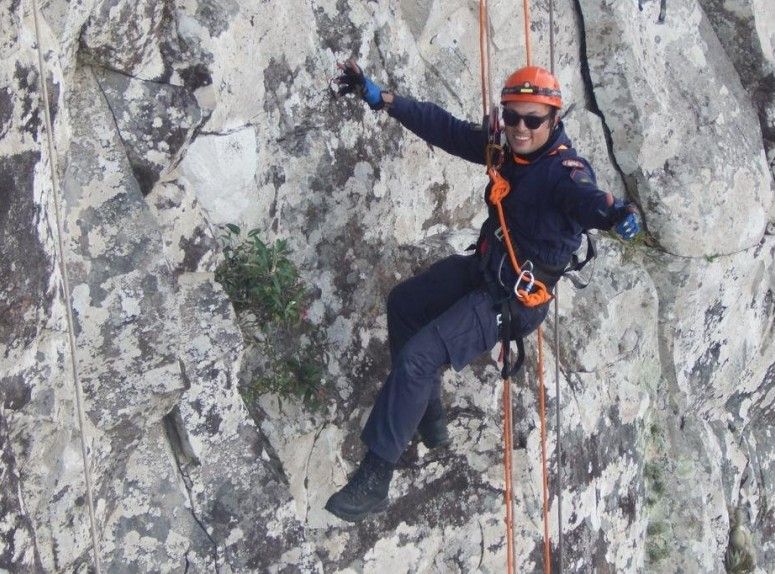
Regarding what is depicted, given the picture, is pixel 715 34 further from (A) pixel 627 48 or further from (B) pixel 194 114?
(B) pixel 194 114

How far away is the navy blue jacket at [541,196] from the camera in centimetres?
594

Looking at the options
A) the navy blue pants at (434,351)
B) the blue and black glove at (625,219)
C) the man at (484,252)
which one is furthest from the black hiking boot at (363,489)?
the blue and black glove at (625,219)

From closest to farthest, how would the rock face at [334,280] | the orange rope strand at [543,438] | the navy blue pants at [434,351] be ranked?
the rock face at [334,280]
the navy blue pants at [434,351]
the orange rope strand at [543,438]

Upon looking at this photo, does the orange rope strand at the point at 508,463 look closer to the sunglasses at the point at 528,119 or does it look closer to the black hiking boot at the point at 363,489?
the black hiking boot at the point at 363,489

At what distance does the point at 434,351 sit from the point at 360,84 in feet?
5.87

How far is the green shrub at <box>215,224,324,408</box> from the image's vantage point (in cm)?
710

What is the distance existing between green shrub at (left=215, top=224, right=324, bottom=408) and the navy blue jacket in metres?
1.43

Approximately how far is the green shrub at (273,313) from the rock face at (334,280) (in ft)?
0.39

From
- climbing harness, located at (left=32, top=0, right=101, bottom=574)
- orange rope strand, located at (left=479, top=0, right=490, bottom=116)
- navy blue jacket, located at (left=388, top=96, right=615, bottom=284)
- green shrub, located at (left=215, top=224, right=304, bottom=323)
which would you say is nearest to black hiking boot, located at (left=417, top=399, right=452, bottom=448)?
green shrub, located at (left=215, top=224, right=304, bottom=323)

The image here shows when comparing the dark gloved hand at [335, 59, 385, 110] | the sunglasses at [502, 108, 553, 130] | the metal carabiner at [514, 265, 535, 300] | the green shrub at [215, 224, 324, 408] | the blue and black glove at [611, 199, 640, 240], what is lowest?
the green shrub at [215, 224, 324, 408]

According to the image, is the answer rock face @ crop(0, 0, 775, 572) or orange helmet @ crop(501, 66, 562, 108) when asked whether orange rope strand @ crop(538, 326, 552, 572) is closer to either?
rock face @ crop(0, 0, 775, 572)

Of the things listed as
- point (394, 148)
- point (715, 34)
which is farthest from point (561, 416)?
point (715, 34)

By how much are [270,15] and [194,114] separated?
3.47 ft

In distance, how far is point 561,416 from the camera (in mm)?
8375
